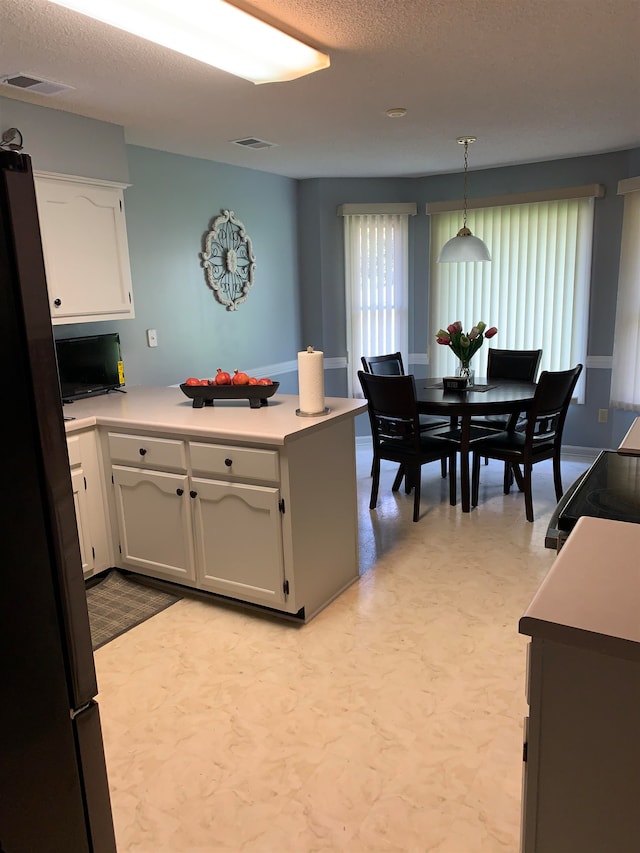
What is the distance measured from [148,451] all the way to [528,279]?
12.3 ft

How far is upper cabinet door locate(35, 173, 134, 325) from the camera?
3.19 metres

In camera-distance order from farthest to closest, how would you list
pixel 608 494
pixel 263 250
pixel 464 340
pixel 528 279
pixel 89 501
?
pixel 528 279 → pixel 263 250 → pixel 464 340 → pixel 89 501 → pixel 608 494

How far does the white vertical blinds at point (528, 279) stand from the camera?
5.19 meters

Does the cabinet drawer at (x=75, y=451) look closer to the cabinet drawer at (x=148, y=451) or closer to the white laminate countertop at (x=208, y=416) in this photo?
the white laminate countertop at (x=208, y=416)

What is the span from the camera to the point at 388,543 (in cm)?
372

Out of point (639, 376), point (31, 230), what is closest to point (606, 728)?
point (31, 230)

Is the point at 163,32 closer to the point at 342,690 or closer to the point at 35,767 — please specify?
the point at 35,767

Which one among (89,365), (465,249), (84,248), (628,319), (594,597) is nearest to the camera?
(594,597)

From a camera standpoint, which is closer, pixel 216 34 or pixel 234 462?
pixel 216 34

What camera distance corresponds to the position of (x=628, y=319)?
501 cm

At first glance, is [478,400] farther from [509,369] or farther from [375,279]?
[375,279]

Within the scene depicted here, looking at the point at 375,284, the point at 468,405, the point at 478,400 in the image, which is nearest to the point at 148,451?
the point at 468,405

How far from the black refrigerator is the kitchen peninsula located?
1.61m

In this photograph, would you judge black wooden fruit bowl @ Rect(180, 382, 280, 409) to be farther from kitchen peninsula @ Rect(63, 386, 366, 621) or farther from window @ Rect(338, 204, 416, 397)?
window @ Rect(338, 204, 416, 397)
